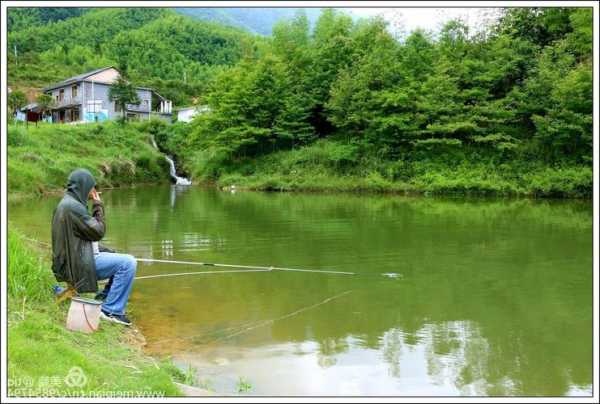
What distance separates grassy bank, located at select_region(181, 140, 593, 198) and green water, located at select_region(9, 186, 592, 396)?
36.9 feet

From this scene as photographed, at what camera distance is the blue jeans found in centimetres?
515

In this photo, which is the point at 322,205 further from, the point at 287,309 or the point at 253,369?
the point at 253,369

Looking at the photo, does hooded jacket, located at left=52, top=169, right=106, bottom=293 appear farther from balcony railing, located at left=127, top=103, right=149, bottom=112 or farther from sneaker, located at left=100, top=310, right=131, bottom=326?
balcony railing, located at left=127, top=103, right=149, bottom=112

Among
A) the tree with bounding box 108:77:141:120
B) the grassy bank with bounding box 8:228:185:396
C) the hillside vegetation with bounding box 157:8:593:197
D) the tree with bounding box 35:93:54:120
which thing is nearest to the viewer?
the grassy bank with bounding box 8:228:185:396

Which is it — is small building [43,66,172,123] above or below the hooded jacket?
above

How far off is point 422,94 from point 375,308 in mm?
23243

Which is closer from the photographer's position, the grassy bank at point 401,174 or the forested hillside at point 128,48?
the grassy bank at point 401,174

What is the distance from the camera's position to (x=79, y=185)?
482cm

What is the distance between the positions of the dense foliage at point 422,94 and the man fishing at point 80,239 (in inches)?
913

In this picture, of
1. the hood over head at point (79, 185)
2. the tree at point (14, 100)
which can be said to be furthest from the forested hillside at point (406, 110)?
the hood over head at point (79, 185)

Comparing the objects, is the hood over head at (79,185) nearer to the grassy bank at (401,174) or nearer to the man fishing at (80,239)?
the man fishing at (80,239)

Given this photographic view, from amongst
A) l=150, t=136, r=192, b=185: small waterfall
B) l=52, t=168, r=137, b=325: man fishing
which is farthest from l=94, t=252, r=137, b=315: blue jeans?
l=150, t=136, r=192, b=185: small waterfall

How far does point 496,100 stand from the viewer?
27.3 m

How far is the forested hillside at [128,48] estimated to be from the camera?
56.0 m
